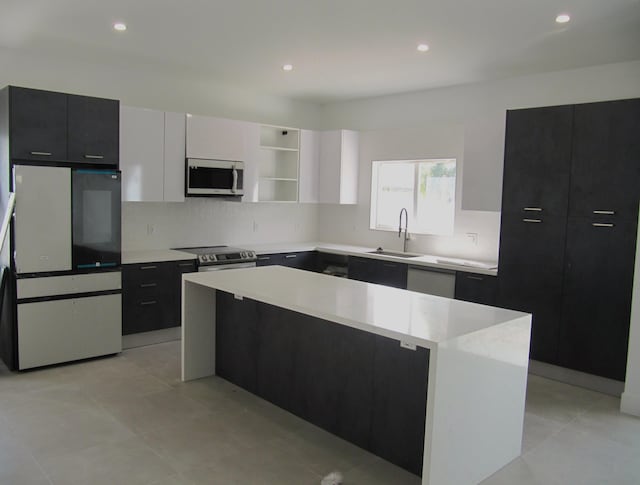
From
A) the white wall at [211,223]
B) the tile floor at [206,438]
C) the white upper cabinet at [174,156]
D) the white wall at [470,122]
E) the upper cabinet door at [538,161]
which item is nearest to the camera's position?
the tile floor at [206,438]

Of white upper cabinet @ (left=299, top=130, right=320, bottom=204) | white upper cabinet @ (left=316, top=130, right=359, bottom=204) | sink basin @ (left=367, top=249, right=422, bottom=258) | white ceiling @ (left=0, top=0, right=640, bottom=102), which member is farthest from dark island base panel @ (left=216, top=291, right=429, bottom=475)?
white upper cabinet @ (left=316, top=130, right=359, bottom=204)

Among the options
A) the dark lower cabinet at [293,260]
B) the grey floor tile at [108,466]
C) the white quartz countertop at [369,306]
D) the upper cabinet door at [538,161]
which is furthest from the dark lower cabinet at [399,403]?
the dark lower cabinet at [293,260]

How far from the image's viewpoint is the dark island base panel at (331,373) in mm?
2918

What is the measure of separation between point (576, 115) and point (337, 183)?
304cm

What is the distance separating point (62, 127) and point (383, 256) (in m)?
3.40

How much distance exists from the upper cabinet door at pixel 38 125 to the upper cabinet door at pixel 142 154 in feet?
2.38

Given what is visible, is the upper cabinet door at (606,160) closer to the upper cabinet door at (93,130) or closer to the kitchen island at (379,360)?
the kitchen island at (379,360)

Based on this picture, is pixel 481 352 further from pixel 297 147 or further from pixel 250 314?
pixel 297 147

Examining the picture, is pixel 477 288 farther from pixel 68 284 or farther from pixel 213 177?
pixel 68 284

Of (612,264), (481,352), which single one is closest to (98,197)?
(481,352)

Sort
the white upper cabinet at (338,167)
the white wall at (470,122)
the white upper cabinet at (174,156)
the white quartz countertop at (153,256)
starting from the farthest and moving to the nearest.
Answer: the white upper cabinet at (338,167) < the white upper cabinet at (174,156) < the white quartz countertop at (153,256) < the white wall at (470,122)

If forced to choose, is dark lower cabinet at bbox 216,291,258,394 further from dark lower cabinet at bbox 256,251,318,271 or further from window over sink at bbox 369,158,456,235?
window over sink at bbox 369,158,456,235

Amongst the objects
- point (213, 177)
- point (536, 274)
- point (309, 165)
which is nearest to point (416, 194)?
point (309, 165)

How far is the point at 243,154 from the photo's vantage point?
5.93m
